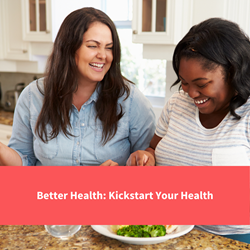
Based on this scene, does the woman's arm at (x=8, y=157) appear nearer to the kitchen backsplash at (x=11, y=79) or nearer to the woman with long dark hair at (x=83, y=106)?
the woman with long dark hair at (x=83, y=106)

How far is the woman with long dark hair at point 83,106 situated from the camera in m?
1.42

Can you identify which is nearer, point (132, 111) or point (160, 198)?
point (160, 198)

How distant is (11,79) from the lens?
11.5ft

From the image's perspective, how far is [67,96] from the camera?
150cm

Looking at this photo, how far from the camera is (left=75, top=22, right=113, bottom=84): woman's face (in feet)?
4.61

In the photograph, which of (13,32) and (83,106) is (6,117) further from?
(83,106)

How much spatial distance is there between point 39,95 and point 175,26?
38.1 inches

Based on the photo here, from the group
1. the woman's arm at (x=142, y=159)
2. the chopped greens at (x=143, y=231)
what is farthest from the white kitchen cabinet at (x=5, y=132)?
the chopped greens at (x=143, y=231)

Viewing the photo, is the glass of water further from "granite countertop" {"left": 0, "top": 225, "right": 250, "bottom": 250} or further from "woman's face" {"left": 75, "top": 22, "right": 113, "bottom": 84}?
"woman's face" {"left": 75, "top": 22, "right": 113, "bottom": 84}

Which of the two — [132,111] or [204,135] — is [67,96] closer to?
[132,111]

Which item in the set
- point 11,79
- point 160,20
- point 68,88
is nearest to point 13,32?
point 11,79

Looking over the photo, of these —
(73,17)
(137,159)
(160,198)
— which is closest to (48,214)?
(160,198)

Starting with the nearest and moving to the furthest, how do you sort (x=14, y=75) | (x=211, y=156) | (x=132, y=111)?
1. (x=211, y=156)
2. (x=132, y=111)
3. (x=14, y=75)

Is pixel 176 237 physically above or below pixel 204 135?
below
